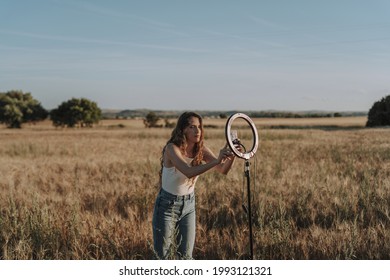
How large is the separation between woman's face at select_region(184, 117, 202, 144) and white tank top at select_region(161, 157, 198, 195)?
8.2 inches

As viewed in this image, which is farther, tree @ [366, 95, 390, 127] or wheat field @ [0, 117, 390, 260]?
tree @ [366, 95, 390, 127]

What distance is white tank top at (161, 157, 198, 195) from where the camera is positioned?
335cm

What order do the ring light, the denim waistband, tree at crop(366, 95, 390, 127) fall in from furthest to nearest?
tree at crop(366, 95, 390, 127) → the denim waistband → the ring light

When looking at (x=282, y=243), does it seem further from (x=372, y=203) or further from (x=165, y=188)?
(x=372, y=203)

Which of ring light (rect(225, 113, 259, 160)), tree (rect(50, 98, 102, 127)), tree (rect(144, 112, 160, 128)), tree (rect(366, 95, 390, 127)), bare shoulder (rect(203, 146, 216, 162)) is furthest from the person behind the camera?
tree (rect(50, 98, 102, 127))

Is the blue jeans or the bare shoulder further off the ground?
the bare shoulder

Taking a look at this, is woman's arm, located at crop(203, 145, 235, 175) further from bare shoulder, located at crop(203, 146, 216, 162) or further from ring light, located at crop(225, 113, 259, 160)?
ring light, located at crop(225, 113, 259, 160)

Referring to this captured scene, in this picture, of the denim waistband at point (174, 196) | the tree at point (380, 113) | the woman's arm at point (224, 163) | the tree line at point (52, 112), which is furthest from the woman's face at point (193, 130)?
the tree line at point (52, 112)

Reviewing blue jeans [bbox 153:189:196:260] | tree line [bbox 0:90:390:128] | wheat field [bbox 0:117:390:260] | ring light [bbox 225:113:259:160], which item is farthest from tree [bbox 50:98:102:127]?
ring light [bbox 225:113:259:160]

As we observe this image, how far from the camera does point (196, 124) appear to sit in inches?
129

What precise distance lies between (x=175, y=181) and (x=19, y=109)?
250 feet

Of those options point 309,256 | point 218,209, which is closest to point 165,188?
point 309,256

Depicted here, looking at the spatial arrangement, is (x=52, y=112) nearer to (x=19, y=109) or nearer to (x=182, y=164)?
(x=19, y=109)

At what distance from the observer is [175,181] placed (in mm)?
3357
